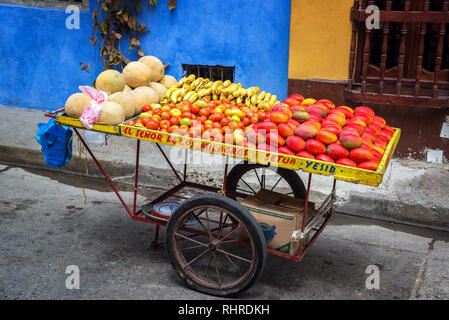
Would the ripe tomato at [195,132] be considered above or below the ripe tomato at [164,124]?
below

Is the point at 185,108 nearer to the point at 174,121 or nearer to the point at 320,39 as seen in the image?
the point at 174,121

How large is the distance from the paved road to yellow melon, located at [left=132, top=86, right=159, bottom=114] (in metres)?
1.16

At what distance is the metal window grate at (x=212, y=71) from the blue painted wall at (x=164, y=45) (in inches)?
4.8

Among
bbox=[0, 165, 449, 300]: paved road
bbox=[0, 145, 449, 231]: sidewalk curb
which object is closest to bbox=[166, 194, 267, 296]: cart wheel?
bbox=[0, 165, 449, 300]: paved road

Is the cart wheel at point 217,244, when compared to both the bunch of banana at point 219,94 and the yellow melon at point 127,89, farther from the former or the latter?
the yellow melon at point 127,89

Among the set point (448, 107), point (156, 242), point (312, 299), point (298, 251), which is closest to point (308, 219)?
point (298, 251)

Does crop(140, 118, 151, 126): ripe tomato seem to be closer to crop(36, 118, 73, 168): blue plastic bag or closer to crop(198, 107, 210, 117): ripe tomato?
crop(198, 107, 210, 117): ripe tomato

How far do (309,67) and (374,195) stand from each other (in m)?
1.67

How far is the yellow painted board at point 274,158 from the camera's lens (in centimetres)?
300

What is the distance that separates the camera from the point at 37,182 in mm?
5672

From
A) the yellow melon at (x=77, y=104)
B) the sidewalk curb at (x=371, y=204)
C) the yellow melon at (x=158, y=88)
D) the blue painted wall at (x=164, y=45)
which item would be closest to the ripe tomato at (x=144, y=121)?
the yellow melon at (x=77, y=104)

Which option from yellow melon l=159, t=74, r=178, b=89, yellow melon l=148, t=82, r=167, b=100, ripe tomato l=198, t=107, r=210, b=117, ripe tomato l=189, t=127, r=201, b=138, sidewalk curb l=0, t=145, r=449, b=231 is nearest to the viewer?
ripe tomato l=189, t=127, r=201, b=138

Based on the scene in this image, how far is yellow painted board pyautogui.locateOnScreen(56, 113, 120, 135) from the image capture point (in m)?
3.56

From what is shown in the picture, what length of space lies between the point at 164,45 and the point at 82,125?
3.33 metres
